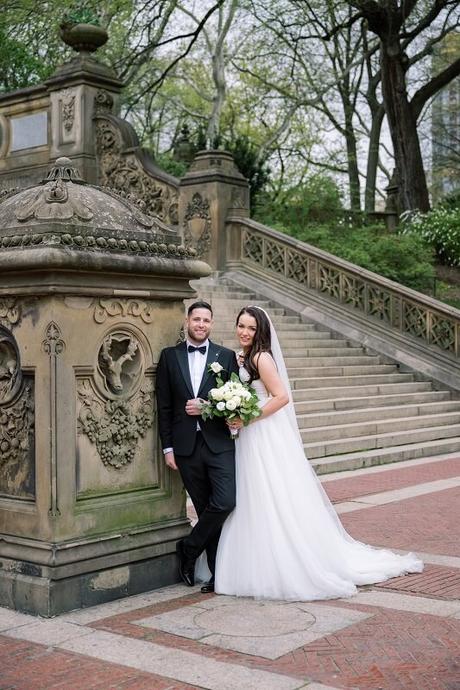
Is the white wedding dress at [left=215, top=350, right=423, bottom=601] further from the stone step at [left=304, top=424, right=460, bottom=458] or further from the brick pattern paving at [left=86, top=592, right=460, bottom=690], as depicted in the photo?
the stone step at [left=304, top=424, right=460, bottom=458]

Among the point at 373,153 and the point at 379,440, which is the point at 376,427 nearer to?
the point at 379,440

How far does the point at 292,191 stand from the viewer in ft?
83.0

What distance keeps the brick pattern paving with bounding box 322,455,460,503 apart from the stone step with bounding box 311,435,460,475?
1.25 ft

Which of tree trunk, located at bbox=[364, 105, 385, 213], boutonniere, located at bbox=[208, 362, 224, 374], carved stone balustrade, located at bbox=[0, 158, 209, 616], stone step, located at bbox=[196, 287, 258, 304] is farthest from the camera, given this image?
tree trunk, located at bbox=[364, 105, 385, 213]

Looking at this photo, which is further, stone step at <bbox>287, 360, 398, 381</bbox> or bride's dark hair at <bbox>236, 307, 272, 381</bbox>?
stone step at <bbox>287, 360, 398, 381</bbox>

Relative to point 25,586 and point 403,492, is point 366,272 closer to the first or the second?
point 403,492

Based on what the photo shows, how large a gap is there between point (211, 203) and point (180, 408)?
1388 centimetres

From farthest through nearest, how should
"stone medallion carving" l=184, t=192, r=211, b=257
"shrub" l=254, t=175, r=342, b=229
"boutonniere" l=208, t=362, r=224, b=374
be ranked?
"shrub" l=254, t=175, r=342, b=229 → "stone medallion carving" l=184, t=192, r=211, b=257 → "boutonniere" l=208, t=362, r=224, b=374

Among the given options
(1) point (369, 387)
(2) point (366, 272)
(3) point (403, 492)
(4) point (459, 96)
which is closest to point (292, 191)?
(2) point (366, 272)

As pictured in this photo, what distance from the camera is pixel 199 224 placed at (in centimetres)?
1983

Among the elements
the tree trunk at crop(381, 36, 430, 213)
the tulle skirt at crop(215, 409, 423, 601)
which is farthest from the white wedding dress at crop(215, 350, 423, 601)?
the tree trunk at crop(381, 36, 430, 213)

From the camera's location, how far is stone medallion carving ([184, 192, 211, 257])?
19.7 meters

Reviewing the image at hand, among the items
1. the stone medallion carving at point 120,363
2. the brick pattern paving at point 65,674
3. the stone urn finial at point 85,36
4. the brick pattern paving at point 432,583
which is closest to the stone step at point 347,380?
the brick pattern paving at point 432,583

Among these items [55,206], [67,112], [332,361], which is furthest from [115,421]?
[67,112]
